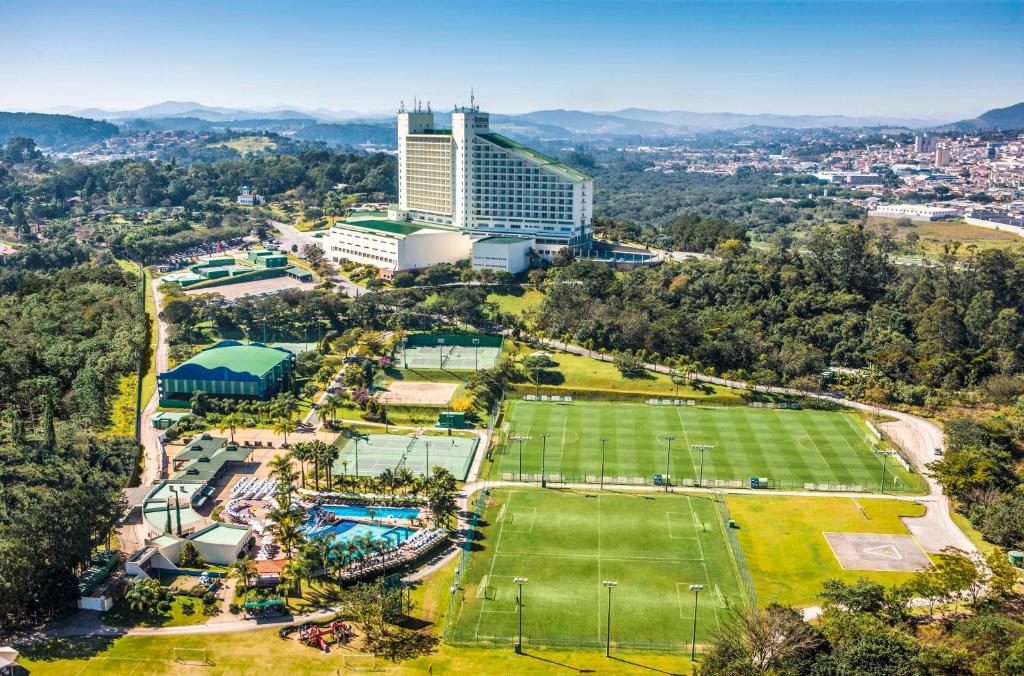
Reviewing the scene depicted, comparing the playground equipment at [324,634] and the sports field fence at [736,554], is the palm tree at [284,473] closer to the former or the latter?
the playground equipment at [324,634]

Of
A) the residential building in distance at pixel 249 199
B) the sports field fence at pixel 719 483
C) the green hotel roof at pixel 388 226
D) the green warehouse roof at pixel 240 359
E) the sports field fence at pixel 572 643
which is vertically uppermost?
the residential building in distance at pixel 249 199

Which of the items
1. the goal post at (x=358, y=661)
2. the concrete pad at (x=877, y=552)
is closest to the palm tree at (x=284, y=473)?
the goal post at (x=358, y=661)

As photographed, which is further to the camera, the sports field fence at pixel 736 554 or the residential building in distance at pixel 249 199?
the residential building in distance at pixel 249 199

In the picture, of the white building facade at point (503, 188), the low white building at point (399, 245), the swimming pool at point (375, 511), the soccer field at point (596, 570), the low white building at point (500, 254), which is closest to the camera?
the soccer field at point (596, 570)

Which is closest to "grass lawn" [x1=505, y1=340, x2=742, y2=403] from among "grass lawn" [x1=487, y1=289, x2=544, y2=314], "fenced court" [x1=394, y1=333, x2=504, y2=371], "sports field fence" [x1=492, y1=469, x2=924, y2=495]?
"fenced court" [x1=394, y1=333, x2=504, y2=371]

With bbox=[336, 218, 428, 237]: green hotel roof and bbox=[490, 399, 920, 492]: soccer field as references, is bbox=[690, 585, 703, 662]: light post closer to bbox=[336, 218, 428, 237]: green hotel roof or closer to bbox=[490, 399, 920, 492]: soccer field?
bbox=[490, 399, 920, 492]: soccer field

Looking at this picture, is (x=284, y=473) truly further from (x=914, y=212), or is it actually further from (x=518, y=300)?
(x=914, y=212)

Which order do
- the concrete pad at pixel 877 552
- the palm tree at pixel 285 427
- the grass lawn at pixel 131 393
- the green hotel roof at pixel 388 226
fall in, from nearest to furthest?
the concrete pad at pixel 877 552 → the palm tree at pixel 285 427 → the grass lawn at pixel 131 393 → the green hotel roof at pixel 388 226

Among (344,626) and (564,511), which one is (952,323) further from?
(344,626)
